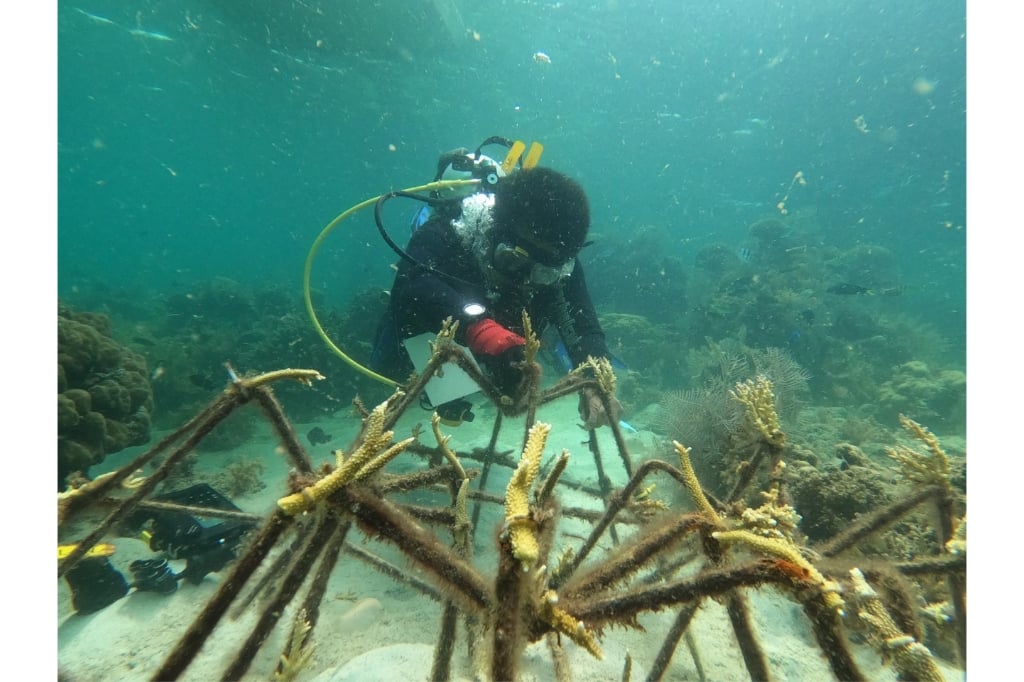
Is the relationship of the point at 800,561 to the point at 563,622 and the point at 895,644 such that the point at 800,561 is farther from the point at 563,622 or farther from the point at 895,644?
the point at 563,622

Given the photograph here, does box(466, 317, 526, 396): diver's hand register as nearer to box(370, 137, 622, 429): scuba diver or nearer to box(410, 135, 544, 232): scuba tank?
box(370, 137, 622, 429): scuba diver

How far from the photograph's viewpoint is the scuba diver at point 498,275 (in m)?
4.00

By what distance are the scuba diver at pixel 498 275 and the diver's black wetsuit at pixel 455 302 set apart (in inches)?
0.4

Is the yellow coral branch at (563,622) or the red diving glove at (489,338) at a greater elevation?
the red diving glove at (489,338)

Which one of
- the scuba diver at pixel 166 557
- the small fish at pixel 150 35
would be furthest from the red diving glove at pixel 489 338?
the small fish at pixel 150 35

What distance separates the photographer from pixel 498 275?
4258 mm

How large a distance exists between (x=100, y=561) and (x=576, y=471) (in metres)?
4.81

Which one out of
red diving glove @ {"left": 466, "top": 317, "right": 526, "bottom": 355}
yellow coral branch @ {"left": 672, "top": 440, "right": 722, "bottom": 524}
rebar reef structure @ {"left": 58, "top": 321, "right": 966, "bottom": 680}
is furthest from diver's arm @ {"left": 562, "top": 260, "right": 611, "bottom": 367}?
yellow coral branch @ {"left": 672, "top": 440, "right": 722, "bottom": 524}

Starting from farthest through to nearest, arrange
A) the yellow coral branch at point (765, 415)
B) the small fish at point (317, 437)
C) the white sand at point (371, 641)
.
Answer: the small fish at point (317, 437)
the white sand at point (371, 641)
the yellow coral branch at point (765, 415)

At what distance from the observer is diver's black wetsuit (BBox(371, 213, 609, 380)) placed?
13.5 ft

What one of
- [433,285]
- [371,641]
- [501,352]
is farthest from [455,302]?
[371,641]

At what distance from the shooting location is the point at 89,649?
2.58 m

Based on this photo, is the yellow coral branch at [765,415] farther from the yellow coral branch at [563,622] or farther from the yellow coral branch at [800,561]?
the yellow coral branch at [563,622]

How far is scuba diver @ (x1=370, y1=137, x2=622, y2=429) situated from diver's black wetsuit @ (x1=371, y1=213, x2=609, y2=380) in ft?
0.04
